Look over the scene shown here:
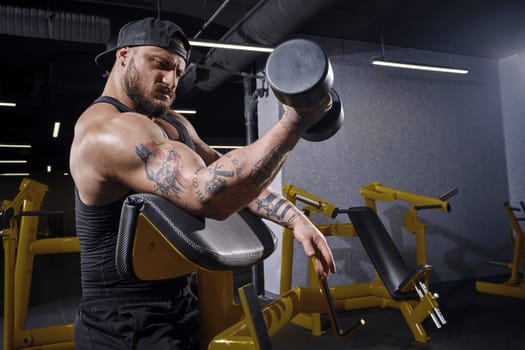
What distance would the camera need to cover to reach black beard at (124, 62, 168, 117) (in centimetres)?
89

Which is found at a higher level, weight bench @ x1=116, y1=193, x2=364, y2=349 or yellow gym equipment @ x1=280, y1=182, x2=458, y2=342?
weight bench @ x1=116, y1=193, x2=364, y2=349

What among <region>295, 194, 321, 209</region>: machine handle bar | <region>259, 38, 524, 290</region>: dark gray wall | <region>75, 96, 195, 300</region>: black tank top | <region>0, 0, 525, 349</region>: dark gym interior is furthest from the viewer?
<region>259, 38, 524, 290</region>: dark gray wall

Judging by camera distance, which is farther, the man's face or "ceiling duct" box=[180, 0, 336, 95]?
"ceiling duct" box=[180, 0, 336, 95]

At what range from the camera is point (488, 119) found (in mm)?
4809

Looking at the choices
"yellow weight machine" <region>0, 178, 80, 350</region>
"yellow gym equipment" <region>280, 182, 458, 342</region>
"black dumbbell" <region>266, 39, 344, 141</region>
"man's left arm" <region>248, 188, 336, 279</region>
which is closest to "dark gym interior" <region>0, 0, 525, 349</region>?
"yellow gym equipment" <region>280, 182, 458, 342</region>

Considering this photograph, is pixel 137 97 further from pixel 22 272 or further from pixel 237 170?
pixel 22 272

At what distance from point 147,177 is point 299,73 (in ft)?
1.08

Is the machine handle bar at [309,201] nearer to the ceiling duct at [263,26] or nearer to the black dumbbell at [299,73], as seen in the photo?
the ceiling duct at [263,26]

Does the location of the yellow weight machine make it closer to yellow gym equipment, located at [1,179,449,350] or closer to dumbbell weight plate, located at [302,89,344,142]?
yellow gym equipment, located at [1,179,449,350]

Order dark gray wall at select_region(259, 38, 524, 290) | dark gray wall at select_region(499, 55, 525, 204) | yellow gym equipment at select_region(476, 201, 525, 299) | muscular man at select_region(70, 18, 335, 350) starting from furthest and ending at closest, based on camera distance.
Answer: dark gray wall at select_region(499, 55, 525, 204)
dark gray wall at select_region(259, 38, 524, 290)
yellow gym equipment at select_region(476, 201, 525, 299)
muscular man at select_region(70, 18, 335, 350)

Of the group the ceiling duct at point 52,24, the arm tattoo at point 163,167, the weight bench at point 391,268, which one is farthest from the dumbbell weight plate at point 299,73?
the ceiling duct at point 52,24

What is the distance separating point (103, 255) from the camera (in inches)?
33.3

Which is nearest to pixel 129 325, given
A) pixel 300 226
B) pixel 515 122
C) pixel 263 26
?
pixel 300 226

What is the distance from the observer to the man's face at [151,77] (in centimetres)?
86
